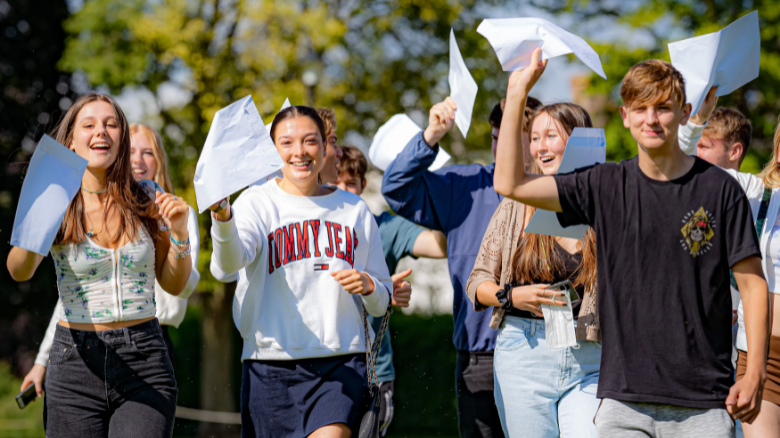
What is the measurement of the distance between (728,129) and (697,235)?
2.28 meters

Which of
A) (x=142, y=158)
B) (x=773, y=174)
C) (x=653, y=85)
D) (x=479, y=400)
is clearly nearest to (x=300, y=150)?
(x=142, y=158)

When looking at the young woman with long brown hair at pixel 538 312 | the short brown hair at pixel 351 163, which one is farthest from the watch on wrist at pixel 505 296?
the short brown hair at pixel 351 163

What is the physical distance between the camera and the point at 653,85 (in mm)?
2914

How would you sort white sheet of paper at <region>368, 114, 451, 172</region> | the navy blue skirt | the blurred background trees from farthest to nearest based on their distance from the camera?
1. the blurred background trees
2. white sheet of paper at <region>368, 114, 451, 172</region>
3. the navy blue skirt

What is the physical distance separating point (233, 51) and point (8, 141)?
6168 mm

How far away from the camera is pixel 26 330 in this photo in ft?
54.0

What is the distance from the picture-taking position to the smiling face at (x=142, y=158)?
17.0 ft

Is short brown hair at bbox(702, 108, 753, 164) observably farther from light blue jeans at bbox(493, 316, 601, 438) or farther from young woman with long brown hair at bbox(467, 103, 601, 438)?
light blue jeans at bbox(493, 316, 601, 438)

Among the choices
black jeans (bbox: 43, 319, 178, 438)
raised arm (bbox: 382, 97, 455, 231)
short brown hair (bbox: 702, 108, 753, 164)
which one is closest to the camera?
black jeans (bbox: 43, 319, 178, 438)

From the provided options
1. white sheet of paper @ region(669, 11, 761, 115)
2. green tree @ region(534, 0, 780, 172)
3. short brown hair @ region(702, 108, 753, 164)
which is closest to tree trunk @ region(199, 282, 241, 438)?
green tree @ region(534, 0, 780, 172)

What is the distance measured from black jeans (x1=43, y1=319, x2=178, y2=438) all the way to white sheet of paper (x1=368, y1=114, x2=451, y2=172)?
222 cm

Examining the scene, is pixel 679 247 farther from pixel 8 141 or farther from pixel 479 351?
pixel 8 141

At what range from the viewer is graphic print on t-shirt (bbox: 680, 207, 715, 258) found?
284 cm

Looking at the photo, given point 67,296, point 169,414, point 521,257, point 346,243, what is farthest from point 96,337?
point 521,257
